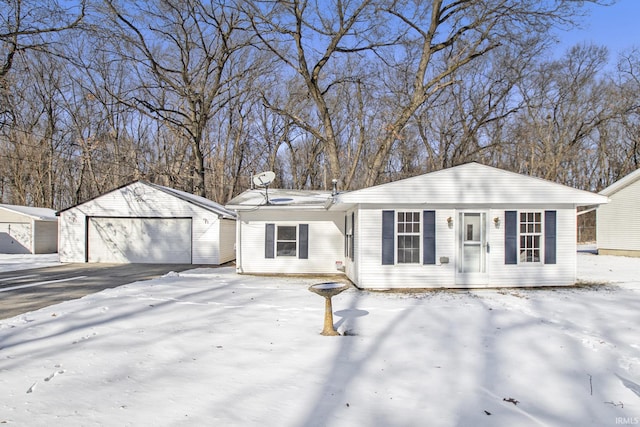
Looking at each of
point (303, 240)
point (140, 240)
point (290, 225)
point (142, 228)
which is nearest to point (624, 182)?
point (303, 240)

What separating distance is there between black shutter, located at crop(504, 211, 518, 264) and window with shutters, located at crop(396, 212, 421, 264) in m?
2.20

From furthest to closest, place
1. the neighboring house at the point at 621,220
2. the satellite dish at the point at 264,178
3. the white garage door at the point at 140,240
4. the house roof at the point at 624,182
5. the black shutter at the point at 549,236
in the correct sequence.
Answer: the neighboring house at the point at 621,220 < the house roof at the point at 624,182 < the white garage door at the point at 140,240 < the satellite dish at the point at 264,178 < the black shutter at the point at 549,236

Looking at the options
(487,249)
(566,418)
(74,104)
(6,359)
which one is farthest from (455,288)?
(74,104)

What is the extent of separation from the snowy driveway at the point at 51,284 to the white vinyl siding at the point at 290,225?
3.10 metres

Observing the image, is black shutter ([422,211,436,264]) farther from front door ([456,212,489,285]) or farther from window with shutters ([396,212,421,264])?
front door ([456,212,489,285])

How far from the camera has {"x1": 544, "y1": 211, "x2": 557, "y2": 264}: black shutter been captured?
10.5 m

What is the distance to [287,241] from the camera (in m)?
13.7

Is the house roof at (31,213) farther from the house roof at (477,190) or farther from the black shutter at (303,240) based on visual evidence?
the house roof at (477,190)

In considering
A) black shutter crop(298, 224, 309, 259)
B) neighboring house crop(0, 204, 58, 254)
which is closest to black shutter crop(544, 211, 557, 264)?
black shutter crop(298, 224, 309, 259)

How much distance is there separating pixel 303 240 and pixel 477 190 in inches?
225

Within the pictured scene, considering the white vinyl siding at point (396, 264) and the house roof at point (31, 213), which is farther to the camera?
the house roof at point (31, 213)

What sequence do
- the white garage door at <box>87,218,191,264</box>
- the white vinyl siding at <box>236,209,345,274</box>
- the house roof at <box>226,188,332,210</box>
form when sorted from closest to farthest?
the house roof at <box>226,188,332,210</box> < the white vinyl siding at <box>236,209,345,274</box> < the white garage door at <box>87,218,191,264</box>

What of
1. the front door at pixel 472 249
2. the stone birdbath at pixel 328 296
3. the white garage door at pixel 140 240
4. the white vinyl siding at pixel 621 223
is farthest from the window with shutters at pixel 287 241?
the white vinyl siding at pixel 621 223

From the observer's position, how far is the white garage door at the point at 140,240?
714 inches
